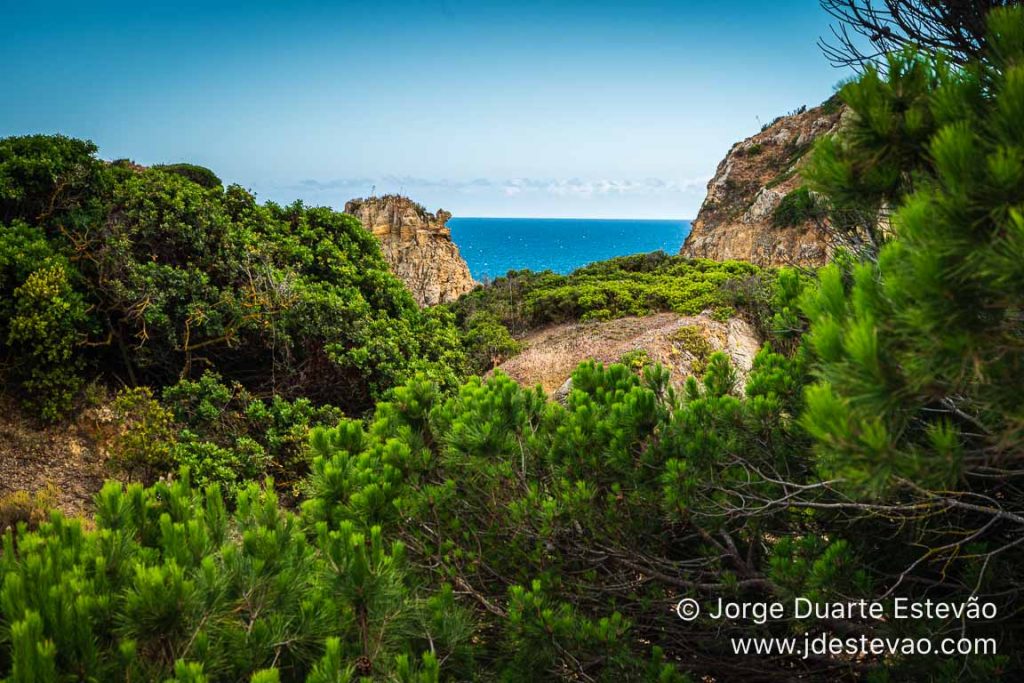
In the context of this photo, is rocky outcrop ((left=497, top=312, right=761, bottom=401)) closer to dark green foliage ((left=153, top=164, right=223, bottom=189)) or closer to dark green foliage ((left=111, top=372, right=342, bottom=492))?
dark green foliage ((left=111, top=372, right=342, bottom=492))

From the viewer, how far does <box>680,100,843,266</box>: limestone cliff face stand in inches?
1013

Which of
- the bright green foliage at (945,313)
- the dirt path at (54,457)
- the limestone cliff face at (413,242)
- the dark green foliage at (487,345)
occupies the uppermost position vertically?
the limestone cliff face at (413,242)

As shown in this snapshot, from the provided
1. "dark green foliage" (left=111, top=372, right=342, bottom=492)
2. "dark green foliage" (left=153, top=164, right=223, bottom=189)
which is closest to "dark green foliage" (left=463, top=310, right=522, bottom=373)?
"dark green foliage" (left=111, top=372, right=342, bottom=492)

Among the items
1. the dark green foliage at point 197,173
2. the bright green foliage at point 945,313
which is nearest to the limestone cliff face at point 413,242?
the dark green foliage at point 197,173

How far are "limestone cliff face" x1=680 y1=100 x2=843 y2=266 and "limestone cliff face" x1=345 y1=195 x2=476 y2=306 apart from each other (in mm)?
12465

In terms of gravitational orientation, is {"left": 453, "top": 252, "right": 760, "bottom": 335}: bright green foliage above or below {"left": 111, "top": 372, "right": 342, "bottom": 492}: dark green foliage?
above

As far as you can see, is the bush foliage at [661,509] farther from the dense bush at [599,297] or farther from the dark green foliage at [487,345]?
the dense bush at [599,297]

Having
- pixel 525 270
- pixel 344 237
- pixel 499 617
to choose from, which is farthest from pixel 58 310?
pixel 525 270

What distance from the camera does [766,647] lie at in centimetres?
322

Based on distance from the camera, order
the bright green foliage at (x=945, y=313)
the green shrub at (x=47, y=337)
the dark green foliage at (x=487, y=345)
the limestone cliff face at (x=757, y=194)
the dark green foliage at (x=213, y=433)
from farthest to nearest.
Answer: the limestone cliff face at (x=757, y=194)
the dark green foliage at (x=487, y=345)
the dark green foliage at (x=213, y=433)
the green shrub at (x=47, y=337)
the bright green foliage at (x=945, y=313)

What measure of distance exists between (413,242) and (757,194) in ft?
56.2

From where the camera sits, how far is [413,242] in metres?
26.8

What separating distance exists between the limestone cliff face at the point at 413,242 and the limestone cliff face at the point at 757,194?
1247 cm

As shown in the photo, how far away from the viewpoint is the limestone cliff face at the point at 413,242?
26.5m
